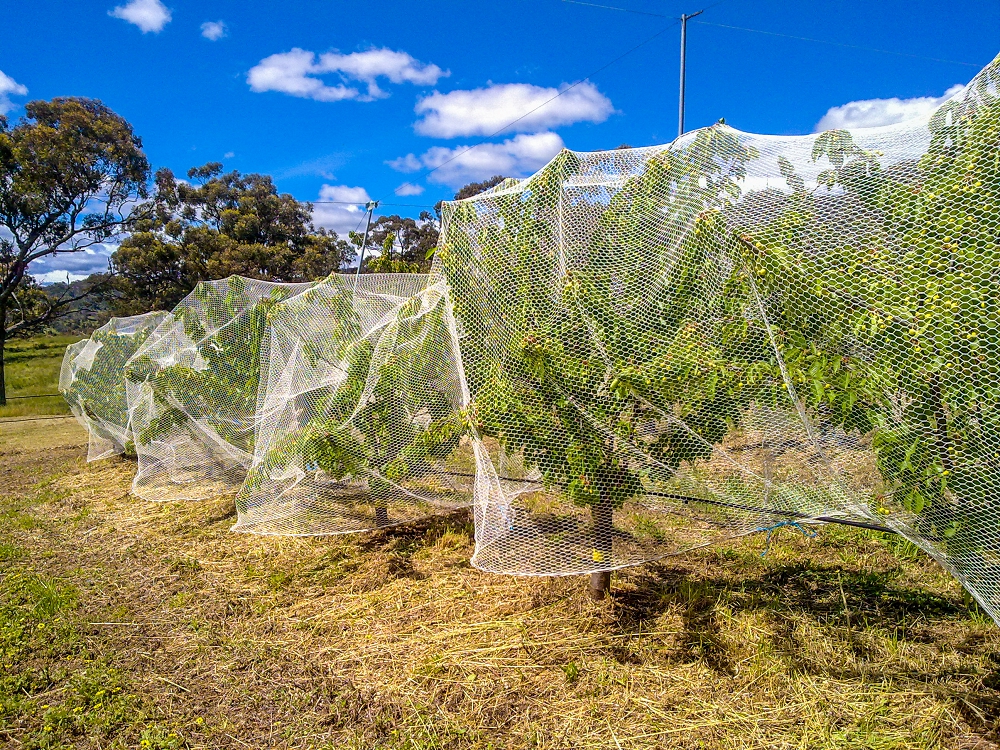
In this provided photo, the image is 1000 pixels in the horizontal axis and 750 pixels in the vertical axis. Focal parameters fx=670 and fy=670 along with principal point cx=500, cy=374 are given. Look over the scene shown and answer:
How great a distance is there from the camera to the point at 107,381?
9.16m

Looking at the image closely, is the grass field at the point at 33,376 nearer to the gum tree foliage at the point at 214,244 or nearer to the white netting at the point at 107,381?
the gum tree foliage at the point at 214,244

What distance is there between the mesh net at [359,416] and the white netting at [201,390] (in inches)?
38.9

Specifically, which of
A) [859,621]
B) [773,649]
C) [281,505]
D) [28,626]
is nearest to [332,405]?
[281,505]

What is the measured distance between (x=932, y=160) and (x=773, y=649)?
2397 mm

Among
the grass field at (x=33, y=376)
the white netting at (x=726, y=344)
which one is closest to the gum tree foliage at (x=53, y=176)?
the grass field at (x=33, y=376)

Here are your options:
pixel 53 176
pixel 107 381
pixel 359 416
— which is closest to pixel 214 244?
pixel 53 176

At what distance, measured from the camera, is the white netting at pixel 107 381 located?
8859 mm

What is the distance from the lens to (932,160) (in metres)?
2.51

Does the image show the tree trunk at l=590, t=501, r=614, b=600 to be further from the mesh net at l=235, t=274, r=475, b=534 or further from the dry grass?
the mesh net at l=235, t=274, r=475, b=534

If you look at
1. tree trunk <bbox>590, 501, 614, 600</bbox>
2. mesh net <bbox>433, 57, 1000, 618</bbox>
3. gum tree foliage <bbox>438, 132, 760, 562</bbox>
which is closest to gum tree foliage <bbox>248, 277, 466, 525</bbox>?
mesh net <bbox>433, 57, 1000, 618</bbox>

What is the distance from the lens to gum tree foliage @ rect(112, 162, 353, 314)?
21141mm

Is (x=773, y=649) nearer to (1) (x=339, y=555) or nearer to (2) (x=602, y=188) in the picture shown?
(2) (x=602, y=188)

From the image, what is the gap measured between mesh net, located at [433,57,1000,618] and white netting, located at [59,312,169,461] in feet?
22.6

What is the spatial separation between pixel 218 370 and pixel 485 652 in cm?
458
